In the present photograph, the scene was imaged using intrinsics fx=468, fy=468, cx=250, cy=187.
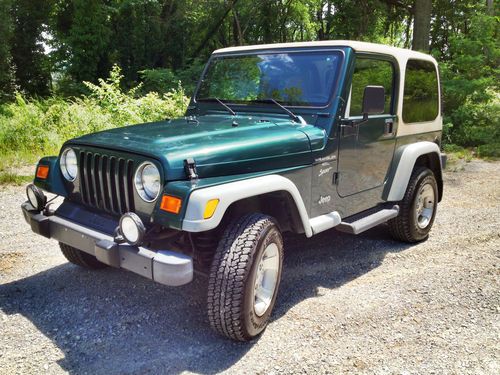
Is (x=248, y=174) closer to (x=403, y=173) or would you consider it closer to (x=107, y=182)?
(x=107, y=182)

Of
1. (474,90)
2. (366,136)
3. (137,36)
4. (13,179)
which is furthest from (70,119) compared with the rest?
(474,90)

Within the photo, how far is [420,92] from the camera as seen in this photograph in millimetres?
4855

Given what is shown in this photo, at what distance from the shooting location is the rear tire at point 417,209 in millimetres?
4680

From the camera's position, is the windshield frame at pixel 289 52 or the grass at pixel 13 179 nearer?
the windshield frame at pixel 289 52

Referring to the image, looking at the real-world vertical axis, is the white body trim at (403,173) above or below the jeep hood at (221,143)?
below

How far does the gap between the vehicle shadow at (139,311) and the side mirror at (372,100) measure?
1.45 metres

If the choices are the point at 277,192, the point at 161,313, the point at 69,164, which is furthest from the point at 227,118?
the point at 161,313

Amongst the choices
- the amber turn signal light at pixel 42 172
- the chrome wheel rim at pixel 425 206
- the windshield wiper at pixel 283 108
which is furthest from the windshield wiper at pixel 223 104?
the chrome wheel rim at pixel 425 206

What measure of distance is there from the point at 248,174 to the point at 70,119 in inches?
315

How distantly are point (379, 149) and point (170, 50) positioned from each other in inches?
584

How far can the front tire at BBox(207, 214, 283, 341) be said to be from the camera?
9.20 ft

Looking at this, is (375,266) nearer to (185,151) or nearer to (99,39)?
(185,151)

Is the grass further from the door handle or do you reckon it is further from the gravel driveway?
the door handle

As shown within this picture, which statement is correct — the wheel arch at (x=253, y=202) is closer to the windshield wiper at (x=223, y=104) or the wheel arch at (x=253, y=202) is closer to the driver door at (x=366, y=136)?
the driver door at (x=366, y=136)
